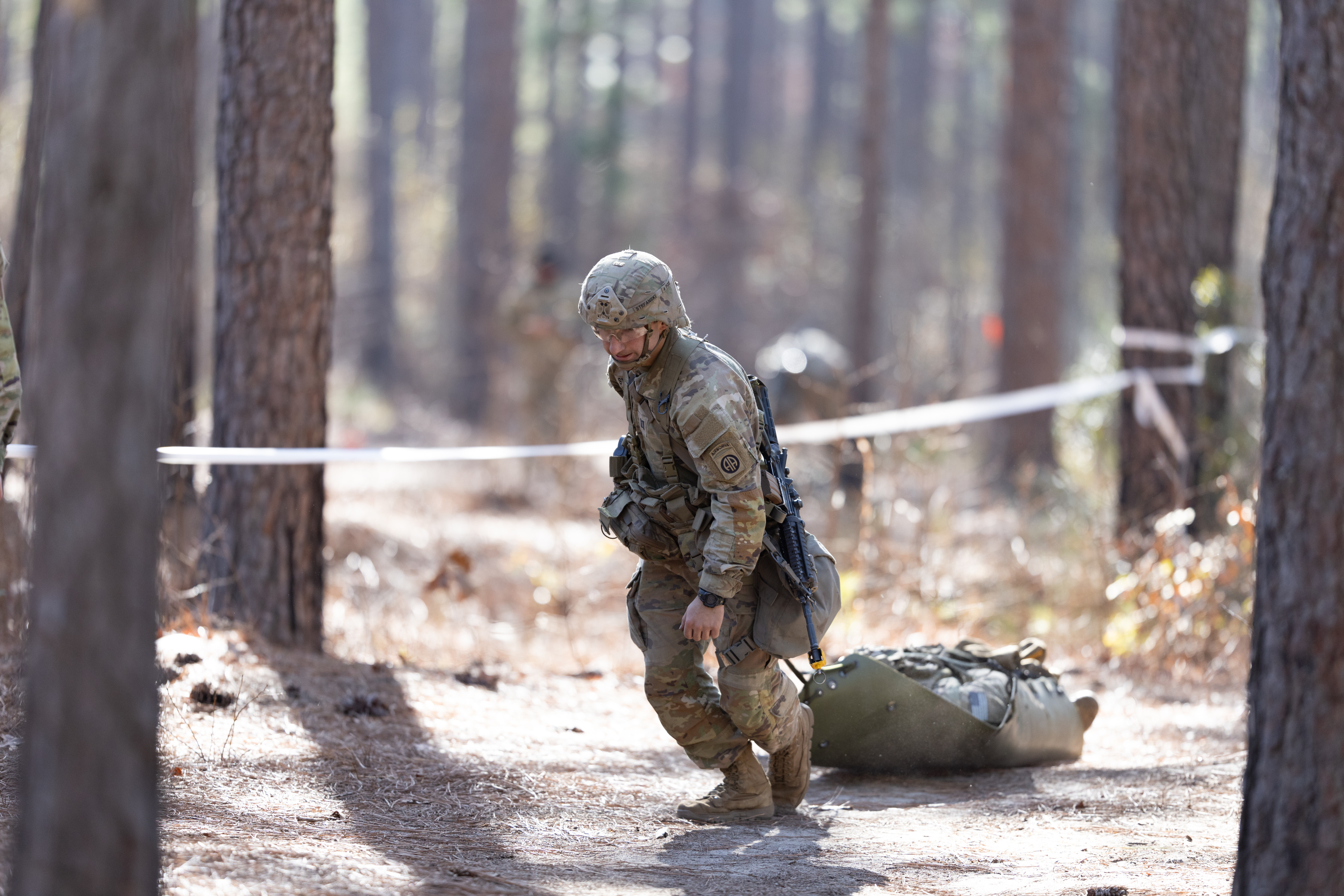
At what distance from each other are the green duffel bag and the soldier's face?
1533 mm

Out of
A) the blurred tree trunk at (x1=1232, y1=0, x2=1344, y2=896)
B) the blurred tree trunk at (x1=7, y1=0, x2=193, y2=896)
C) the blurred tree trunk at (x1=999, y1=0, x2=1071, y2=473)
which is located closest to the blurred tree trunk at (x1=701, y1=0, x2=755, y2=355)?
the blurred tree trunk at (x1=999, y1=0, x2=1071, y2=473)

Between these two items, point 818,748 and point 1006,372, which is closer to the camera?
point 818,748

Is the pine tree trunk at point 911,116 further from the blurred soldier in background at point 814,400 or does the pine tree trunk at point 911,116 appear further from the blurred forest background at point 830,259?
the blurred soldier in background at point 814,400

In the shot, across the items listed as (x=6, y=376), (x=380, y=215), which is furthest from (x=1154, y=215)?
(x=380, y=215)

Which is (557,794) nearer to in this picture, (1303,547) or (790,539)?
(790,539)

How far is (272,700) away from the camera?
16.6 ft

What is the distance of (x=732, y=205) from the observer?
1359 inches

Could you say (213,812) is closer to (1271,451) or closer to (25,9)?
(1271,451)

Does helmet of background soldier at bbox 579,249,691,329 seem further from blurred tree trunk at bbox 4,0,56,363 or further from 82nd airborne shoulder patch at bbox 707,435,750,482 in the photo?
blurred tree trunk at bbox 4,0,56,363

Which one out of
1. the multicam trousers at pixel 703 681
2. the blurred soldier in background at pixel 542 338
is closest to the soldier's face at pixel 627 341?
the multicam trousers at pixel 703 681

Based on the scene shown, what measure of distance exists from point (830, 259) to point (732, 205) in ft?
9.88

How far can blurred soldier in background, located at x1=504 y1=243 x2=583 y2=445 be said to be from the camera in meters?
12.9

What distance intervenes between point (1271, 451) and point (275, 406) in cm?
428

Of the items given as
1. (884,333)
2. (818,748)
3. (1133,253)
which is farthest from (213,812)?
(884,333)
